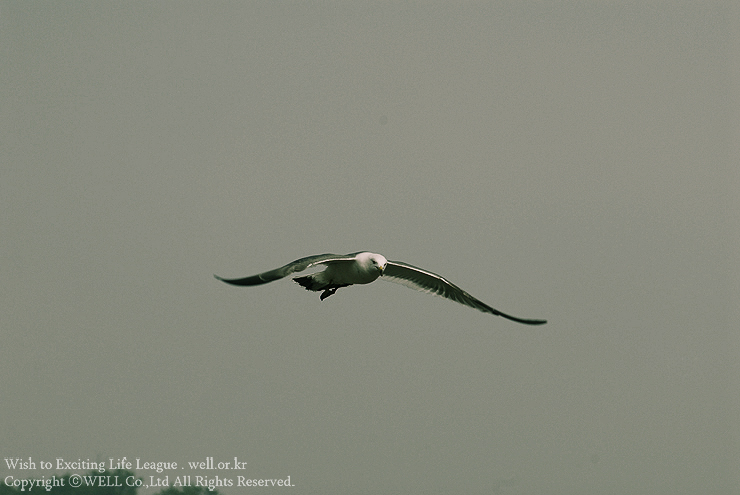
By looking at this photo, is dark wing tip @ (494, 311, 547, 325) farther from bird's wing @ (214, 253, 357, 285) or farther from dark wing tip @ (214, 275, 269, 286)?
dark wing tip @ (214, 275, 269, 286)

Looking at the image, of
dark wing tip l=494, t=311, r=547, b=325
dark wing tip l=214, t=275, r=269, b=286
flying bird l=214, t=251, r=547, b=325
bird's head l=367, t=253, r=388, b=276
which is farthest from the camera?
dark wing tip l=494, t=311, r=547, b=325

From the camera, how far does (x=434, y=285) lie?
24.2m

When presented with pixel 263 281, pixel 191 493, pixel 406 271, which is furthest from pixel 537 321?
pixel 191 493

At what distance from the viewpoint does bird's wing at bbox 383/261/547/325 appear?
2383 centimetres

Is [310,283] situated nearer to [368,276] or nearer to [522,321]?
[368,276]

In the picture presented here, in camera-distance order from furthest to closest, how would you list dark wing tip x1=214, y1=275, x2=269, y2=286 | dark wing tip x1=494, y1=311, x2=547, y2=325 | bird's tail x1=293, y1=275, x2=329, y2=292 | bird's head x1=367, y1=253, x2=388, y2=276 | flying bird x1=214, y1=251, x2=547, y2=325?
1. dark wing tip x1=494, y1=311, x2=547, y2=325
2. bird's tail x1=293, y1=275, x2=329, y2=292
3. bird's head x1=367, y1=253, x2=388, y2=276
4. flying bird x1=214, y1=251, x2=547, y2=325
5. dark wing tip x1=214, y1=275, x2=269, y2=286

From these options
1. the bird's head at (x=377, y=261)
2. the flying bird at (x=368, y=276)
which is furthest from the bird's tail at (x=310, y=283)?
the bird's head at (x=377, y=261)

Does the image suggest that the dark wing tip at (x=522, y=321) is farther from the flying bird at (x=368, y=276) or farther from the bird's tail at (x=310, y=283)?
the bird's tail at (x=310, y=283)

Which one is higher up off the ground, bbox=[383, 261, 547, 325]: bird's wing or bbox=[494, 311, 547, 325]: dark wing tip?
bbox=[383, 261, 547, 325]: bird's wing

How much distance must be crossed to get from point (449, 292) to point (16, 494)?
7425 cm

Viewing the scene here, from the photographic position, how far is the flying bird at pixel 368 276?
20.7 meters

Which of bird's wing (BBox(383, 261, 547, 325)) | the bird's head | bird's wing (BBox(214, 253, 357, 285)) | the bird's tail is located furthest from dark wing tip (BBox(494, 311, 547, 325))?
bird's wing (BBox(214, 253, 357, 285))

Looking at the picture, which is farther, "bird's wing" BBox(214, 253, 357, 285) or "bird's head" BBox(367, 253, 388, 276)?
"bird's head" BBox(367, 253, 388, 276)

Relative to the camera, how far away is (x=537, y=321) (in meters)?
23.8
